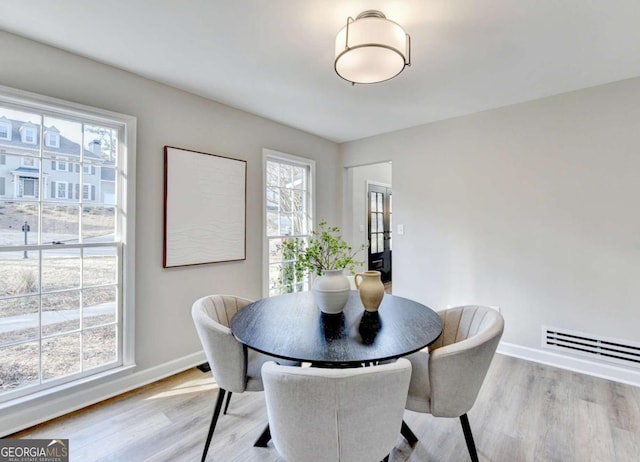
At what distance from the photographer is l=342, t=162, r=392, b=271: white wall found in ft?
14.5

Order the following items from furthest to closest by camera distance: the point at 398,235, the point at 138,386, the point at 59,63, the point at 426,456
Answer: the point at 398,235 < the point at 138,386 < the point at 59,63 < the point at 426,456

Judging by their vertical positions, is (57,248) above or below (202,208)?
below

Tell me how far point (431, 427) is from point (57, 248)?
8.92 ft

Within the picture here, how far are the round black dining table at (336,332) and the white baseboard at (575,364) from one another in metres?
1.73

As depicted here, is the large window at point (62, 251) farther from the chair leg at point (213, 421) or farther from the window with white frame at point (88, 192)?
the chair leg at point (213, 421)

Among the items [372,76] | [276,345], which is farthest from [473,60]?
[276,345]

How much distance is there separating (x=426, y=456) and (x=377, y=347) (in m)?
0.89

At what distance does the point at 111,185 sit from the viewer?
90.1 inches

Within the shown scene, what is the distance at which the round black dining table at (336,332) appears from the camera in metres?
1.21

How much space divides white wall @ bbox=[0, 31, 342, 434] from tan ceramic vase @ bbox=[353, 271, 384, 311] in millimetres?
1691

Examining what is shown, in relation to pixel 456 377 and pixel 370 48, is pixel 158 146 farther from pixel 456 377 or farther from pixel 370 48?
pixel 456 377

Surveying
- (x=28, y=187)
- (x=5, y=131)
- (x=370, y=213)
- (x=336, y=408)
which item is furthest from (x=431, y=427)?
(x=370, y=213)

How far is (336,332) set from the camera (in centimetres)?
144

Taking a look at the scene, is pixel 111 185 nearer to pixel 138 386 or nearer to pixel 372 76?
pixel 138 386
